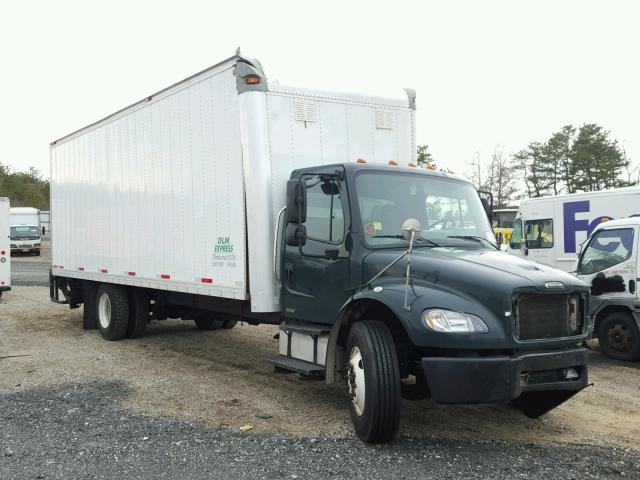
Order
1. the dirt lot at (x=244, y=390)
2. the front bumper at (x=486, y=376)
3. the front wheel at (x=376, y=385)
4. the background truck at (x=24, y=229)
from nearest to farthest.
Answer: the front bumper at (x=486, y=376) < the front wheel at (x=376, y=385) < the dirt lot at (x=244, y=390) < the background truck at (x=24, y=229)

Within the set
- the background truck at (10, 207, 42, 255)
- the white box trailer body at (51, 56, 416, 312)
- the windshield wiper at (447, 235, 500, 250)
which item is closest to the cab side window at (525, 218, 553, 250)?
the white box trailer body at (51, 56, 416, 312)

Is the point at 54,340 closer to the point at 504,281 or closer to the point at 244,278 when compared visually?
the point at 244,278

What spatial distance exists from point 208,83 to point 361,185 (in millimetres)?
2741

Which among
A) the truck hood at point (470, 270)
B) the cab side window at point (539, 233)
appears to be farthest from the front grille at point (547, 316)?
the cab side window at point (539, 233)

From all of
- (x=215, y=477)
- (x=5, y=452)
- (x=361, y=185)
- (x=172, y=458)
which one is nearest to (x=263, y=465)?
(x=215, y=477)

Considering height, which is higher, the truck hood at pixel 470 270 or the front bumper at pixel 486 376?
the truck hood at pixel 470 270

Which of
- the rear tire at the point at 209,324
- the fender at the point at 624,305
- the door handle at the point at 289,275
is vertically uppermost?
the door handle at the point at 289,275

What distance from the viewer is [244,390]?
721 cm

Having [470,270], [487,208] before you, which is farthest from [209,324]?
[470,270]

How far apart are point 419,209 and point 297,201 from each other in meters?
1.21

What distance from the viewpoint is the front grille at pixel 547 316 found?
4.89 m

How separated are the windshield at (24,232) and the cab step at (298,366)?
128ft

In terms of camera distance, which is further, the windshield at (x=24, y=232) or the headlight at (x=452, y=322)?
the windshield at (x=24, y=232)

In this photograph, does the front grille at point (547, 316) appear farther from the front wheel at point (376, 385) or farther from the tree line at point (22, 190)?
the tree line at point (22, 190)
